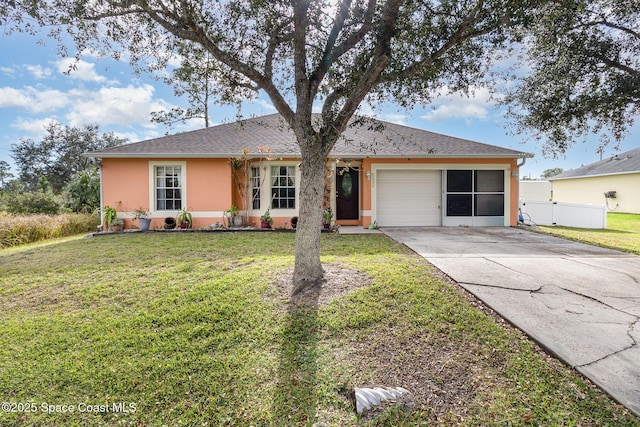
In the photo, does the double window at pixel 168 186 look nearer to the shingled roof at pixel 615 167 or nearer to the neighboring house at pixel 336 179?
the neighboring house at pixel 336 179

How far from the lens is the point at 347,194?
11648mm

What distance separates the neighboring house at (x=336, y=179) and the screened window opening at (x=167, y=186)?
0.03m

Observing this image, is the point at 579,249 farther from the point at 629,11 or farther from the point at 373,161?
the point at 373,161

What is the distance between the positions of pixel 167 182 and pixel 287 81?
7.13m

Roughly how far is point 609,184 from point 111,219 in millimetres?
32202

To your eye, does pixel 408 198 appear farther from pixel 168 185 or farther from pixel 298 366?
pixel 298 366

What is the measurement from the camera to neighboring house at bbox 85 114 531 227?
34.9ft

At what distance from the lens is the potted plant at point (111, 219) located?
33.9 ft

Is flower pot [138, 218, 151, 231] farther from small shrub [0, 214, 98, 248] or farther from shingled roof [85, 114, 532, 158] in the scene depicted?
small shrub [0, 214, 98, 248]

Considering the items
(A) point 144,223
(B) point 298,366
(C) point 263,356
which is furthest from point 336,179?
(B) point 298,366

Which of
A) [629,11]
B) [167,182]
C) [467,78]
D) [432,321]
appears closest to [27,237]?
[167,182]

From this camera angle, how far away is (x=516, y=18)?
4.07 m

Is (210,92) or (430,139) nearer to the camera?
(210,92)

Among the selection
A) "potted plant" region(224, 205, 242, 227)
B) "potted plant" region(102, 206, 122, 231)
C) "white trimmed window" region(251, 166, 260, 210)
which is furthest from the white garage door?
"potted plant" region(102, 206, 122, 231)
